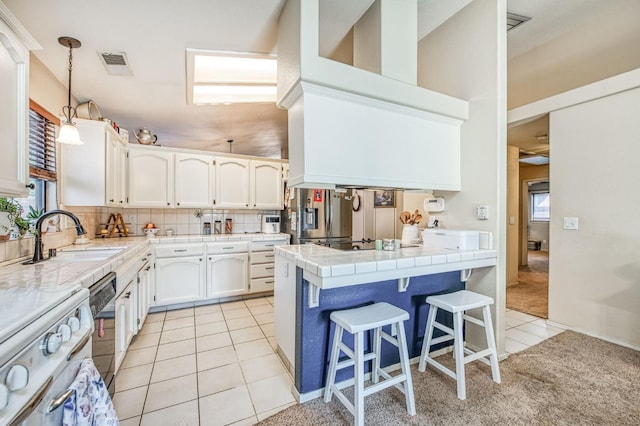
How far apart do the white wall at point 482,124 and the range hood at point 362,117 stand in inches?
5.2

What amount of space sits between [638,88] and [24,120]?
4394 millimetres

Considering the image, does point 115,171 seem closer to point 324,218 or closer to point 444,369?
point 324,218

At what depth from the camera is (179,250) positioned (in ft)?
11.4

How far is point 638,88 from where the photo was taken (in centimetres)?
243

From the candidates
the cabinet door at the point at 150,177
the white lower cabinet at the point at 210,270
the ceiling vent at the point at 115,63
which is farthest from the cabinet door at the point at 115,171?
the white lower cabinet at the point at 210,270

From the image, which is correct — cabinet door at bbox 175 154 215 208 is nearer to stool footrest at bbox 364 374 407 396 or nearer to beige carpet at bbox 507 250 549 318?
stool footrest at bbox 364 374 407 396

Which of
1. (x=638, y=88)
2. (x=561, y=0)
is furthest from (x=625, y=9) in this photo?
(x=638, y=88)

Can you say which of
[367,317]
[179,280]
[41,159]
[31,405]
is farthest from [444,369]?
[41,159]

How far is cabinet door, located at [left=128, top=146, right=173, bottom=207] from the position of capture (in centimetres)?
357

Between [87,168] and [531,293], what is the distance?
5.72 metres

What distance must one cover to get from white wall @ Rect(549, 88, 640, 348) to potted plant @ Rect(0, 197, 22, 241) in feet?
15.0

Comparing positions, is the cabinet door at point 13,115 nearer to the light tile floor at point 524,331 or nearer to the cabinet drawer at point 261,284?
the cabinet drawer at point 261,284

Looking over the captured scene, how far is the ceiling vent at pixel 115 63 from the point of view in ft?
7.66

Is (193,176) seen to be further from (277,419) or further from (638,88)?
(638,88)
